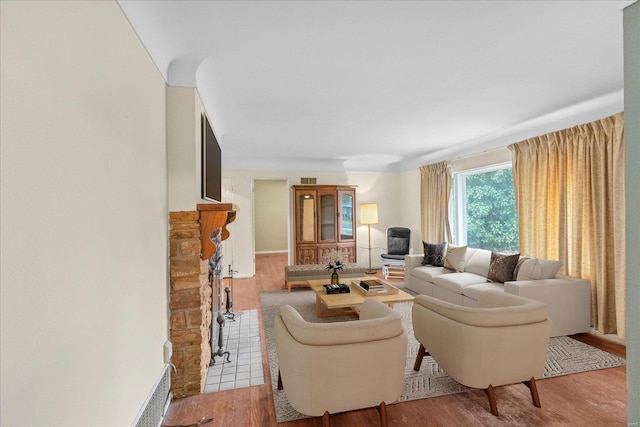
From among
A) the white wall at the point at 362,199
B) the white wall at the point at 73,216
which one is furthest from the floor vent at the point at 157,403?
the white wall at the point at 362,199

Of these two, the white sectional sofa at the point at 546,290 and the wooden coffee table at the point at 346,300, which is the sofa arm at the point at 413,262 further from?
the wooden coffee table at the point at 346,300

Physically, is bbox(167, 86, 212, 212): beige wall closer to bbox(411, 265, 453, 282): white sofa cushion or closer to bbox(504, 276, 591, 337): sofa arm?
bbox(504, 276, 591, 337): sofa arm

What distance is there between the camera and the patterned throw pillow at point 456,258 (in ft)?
14.3

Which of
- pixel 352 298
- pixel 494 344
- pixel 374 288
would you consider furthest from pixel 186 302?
pixel 374 288

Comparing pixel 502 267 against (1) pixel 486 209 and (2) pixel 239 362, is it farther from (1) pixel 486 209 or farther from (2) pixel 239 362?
(2) pixel 239 362

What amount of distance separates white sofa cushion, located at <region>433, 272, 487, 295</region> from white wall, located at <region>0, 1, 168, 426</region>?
11.0ft

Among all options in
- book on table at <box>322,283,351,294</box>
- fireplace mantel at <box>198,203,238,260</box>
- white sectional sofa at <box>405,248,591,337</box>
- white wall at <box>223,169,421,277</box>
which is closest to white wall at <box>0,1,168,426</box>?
fireplace mantel at <box>198,203,238,260</box>

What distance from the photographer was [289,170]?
637 centimetres

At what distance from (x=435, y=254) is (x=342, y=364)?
3.55 meters

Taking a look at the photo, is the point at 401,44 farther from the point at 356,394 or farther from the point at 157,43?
the point at 356,394

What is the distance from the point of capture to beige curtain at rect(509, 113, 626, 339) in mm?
2918

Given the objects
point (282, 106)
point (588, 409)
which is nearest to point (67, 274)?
point (282, 106)

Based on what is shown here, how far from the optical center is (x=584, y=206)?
3.22 m

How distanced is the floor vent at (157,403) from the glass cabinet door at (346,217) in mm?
4611
